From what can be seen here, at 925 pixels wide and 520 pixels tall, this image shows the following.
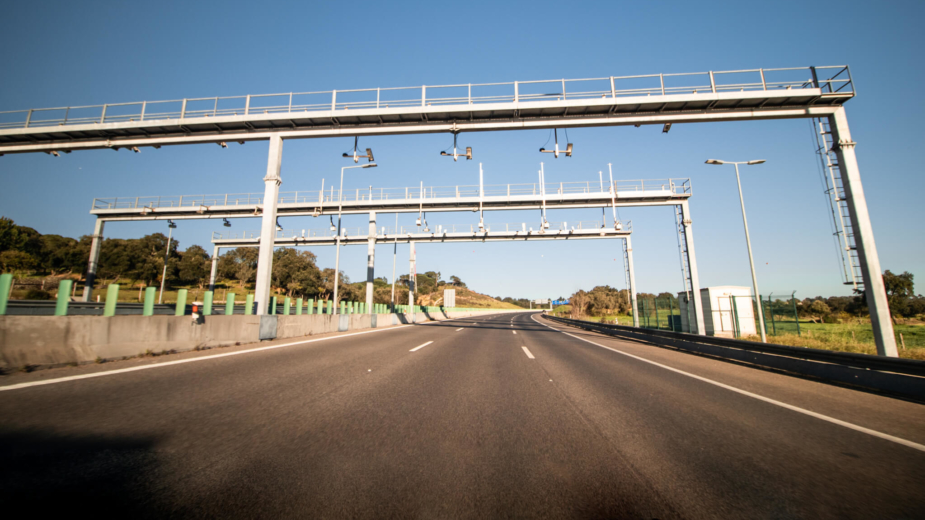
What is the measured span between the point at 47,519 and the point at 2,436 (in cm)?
208

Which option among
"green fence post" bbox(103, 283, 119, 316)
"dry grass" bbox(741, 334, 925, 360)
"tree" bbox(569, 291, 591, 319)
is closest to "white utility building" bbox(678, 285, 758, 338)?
"dry grass" bbox(741, 334, 925, 360)

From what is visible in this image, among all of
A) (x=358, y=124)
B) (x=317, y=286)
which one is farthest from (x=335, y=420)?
(x=317, y=286)

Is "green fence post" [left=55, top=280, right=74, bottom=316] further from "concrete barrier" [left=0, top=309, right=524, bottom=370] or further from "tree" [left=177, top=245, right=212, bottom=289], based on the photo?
"tree" [left=177, top=245, right=212, bottom=289]

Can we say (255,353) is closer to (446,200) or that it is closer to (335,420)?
(335,420)

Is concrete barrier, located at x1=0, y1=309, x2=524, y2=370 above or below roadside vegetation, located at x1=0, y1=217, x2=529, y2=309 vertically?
below

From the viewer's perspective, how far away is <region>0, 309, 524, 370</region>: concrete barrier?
6016mm

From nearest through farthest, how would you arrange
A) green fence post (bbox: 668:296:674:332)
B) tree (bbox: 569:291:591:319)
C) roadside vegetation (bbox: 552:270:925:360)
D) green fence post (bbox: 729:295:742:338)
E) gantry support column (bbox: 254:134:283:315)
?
gantry support column (bbox: 254:134:283:315)
roadside vegetation (bbox: 552:270:925:360)
green fence post (bbox: 729:295:742:338)
green fence post (bbox: 668:296:674:332)
tree (bbox: 569:291:591:319)

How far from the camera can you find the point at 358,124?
45.9ft

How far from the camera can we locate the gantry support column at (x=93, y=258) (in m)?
31.2

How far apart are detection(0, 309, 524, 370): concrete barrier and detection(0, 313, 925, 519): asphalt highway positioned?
1.91 ft

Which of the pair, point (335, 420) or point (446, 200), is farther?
point (446, 200)

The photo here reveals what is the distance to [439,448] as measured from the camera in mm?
3496

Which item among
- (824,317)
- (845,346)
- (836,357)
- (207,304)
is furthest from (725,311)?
(207,304)

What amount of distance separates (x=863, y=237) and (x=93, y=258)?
159ft
